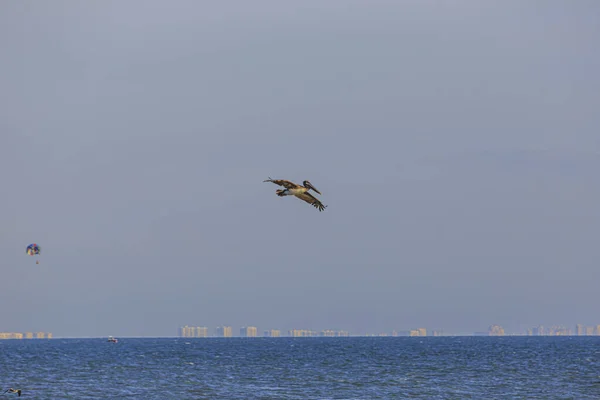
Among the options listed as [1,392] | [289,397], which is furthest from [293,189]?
[1,392]

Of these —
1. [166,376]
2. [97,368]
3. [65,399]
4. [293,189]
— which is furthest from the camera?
[97,368]

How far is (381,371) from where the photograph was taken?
12531 centimetres

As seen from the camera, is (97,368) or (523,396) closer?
(523,396)

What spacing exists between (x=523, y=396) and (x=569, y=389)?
1072 centimetres

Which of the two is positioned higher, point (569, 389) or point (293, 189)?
point (293, 189)

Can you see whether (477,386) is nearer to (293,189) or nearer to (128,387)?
(128,387)

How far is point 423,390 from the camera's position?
92.3m

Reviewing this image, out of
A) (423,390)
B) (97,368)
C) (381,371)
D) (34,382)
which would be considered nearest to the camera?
(423,390)

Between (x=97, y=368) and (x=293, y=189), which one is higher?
(x=293, y=189)

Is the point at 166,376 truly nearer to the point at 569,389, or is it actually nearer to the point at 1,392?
the point at 1,392

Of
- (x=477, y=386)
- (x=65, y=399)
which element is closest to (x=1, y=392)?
(x=65, y=399)

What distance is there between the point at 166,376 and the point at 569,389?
5249cm

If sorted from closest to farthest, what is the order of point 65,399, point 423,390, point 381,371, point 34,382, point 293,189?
point 293,189 → point 65,399 → point 423,390 → point 34,382 → point 381,371

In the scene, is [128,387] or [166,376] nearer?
[128,387]
